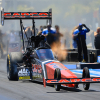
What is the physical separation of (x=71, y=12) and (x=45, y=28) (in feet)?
10.9

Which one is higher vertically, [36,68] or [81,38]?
[81,38]

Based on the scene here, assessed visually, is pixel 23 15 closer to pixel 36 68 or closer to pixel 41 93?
pixel 36 68

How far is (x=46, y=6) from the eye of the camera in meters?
18.4

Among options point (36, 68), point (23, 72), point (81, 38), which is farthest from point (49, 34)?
point (36, 68)

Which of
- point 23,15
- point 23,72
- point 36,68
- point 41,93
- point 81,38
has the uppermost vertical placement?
point 23,15

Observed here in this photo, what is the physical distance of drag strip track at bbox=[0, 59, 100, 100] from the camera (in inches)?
307

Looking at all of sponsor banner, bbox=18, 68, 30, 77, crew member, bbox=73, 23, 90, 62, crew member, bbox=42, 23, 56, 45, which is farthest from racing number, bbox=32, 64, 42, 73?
crew member, bbox=73, 23, 90, 62

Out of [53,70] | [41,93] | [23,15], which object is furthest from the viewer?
[23,15]

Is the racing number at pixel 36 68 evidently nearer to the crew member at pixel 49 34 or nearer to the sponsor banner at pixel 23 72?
the sponsor banner at pixel 23 72

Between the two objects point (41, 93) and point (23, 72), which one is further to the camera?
point (23, 72)

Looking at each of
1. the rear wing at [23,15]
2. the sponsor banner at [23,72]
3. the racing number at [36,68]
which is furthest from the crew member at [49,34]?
the racing number at [36,68]

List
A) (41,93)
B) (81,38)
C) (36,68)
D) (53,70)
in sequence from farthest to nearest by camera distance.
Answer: (81,38)
(36,68)
(53,70)
(41,93)

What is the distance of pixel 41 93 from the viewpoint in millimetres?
8453

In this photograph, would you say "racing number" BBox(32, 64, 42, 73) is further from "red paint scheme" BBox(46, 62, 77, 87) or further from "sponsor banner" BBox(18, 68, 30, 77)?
"red paint scheme" BBox(46, 62, 77, 87)
